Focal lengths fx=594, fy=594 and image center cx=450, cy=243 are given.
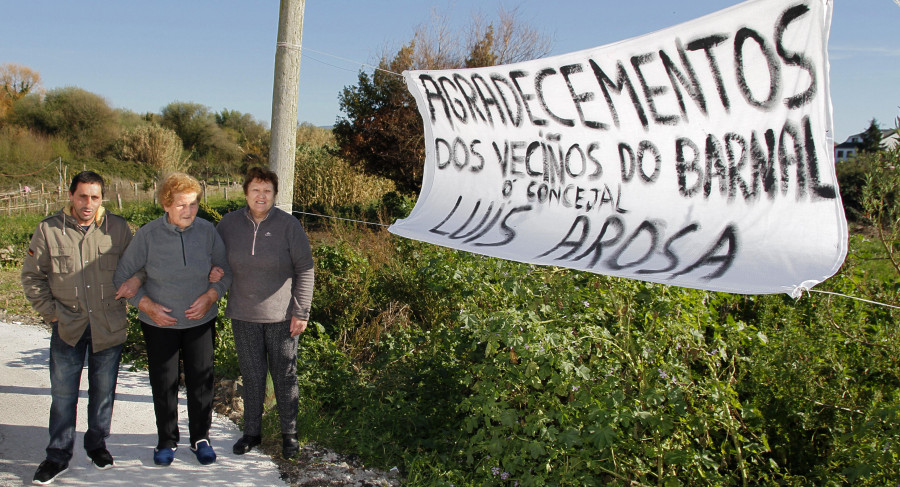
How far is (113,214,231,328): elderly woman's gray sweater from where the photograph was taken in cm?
291

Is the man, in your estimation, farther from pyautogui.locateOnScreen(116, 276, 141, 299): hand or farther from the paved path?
the paved path

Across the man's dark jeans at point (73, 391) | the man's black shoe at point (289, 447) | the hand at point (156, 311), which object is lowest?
the man's black shoe at point (289, 447)

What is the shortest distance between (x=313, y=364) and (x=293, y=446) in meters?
0.93

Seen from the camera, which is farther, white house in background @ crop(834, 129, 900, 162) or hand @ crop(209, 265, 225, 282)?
hand @ crop(209, 265, 225, 282)

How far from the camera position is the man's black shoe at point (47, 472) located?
280cm

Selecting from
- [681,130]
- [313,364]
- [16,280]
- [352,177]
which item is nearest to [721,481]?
[681,130]

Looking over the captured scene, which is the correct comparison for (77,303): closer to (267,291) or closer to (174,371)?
(174,371)

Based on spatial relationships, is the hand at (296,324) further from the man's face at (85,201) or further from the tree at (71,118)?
the tree at (71,118)

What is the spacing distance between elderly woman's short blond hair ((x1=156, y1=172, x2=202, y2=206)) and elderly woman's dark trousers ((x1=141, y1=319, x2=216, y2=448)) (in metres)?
0.65

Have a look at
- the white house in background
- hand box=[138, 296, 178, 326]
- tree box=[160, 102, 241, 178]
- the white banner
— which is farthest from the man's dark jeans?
tree box=[160, 102, 241, 178]

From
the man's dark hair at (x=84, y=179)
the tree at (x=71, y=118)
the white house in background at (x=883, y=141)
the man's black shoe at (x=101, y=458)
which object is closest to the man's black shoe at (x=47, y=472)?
the man's black shoe at (x=101, y=458)

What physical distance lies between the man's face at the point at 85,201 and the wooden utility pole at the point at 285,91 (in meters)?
1.02

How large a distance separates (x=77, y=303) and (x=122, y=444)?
92 centimetres

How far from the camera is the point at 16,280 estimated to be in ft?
24.6
